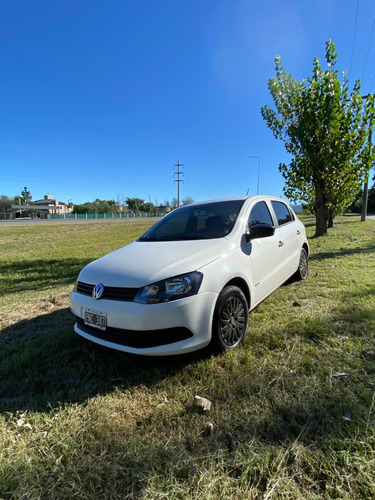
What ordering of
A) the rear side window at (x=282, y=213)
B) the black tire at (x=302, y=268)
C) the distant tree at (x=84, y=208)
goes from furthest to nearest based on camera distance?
the distant tree at (x=84, y=208) < the black tire at (x=302, y=268) < the rear side window at (x=282, y=213)

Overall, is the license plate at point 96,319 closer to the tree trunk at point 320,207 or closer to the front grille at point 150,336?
the front grille at point 150,336

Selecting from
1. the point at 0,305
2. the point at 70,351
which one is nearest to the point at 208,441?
the point at 70,351

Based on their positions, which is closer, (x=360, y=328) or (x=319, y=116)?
(x=360, y=328)

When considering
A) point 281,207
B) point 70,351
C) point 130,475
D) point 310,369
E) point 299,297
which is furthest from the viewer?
point 281,207

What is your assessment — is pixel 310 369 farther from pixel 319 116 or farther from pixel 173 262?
pixel 319 116

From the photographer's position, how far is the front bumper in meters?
2.31

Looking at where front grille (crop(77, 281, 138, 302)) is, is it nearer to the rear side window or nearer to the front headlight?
the front headlight

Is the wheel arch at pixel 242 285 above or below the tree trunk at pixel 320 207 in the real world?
below

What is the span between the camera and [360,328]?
10.5 feet

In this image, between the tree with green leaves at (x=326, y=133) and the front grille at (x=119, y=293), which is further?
the tree with green leaves at (x=326, y=133)

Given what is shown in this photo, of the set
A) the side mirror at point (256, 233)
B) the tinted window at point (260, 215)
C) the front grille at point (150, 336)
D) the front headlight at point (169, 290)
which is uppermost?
the tinted window at point (260, 215)

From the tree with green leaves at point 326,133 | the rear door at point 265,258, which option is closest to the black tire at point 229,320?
the rear door at point 265,258

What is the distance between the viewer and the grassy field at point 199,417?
1.59 metres

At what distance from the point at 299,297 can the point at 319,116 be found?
26.0ft
